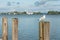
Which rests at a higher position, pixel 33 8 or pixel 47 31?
pixel 33 8

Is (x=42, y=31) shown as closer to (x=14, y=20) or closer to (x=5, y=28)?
(x=14, y=20)

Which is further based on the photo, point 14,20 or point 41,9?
point 41,9

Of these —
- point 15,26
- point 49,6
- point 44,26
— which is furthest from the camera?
point 49,6

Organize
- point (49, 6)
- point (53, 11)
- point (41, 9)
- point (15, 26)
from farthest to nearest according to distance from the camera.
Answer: point (49, 6)
point (53, 11)
point (41, 9)
point (15, 26)

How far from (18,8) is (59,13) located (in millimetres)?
15393

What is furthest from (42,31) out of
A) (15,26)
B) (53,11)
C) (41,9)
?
(53,11)

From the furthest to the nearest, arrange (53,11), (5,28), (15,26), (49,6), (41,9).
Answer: (49,6)
(53,11)
(41,9)
(5,28)
(15,26)

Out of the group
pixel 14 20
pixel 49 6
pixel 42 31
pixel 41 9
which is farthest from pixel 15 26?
pixel 49 6

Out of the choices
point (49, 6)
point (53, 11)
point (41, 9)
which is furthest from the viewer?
point (49, 6)

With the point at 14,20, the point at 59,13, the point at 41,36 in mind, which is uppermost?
the point at 59,13

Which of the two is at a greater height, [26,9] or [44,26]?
[26,9]

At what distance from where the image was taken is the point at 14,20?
10.4 meters

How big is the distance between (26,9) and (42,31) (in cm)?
8052

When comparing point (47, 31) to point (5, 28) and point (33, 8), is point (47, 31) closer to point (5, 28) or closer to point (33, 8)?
point (5, 28)
